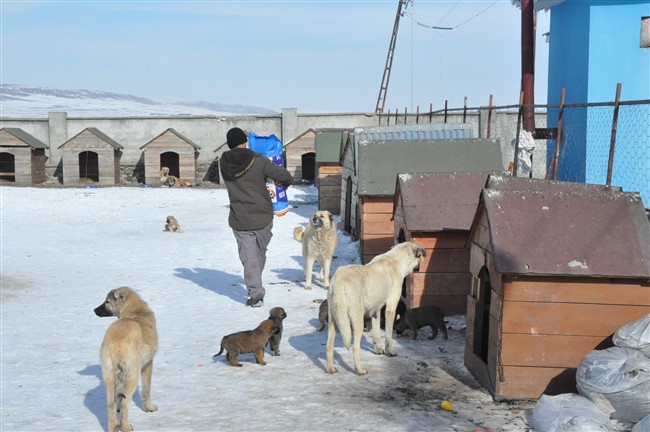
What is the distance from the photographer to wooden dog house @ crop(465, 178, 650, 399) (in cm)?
566

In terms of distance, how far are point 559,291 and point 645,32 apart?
44.2 ft

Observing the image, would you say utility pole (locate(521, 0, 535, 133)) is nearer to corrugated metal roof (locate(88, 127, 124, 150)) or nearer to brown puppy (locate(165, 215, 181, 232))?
brown puppy (locate(165, 215, 181, 232))

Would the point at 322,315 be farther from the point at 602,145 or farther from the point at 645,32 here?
the point at 645,32

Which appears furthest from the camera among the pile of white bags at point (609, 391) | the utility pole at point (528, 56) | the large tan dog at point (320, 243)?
the utility pole at point (528, 56)

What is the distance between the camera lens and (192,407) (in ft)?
19.2

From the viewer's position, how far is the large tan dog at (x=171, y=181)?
2817 centimetres

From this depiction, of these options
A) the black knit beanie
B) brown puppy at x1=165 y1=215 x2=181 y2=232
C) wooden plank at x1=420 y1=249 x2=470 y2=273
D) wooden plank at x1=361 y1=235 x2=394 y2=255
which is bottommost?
brown puppy at x1=165 y1=215 x2=181 y2=232

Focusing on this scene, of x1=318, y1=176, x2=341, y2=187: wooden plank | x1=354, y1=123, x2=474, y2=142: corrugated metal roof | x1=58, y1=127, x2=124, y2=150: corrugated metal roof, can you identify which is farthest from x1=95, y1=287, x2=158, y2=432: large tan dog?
x1=58, y1=127, x2=124, y2=150: corrugated metal roof

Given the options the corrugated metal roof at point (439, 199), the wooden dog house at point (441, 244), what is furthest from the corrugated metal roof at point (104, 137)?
the wooden dog house at point (441, 244)

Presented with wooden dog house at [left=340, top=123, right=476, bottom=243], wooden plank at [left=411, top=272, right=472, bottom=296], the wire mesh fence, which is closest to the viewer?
wooden plank at [left=411, top=272, right=472, bottom=296]

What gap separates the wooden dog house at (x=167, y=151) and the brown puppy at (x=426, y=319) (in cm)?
2160

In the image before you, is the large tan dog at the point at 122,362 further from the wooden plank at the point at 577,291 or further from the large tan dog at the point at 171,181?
A: the large tan dog at the point at 171,181

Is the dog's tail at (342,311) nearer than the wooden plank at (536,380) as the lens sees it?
No

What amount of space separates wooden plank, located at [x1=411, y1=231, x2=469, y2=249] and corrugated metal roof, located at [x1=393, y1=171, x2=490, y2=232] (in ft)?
0.35
